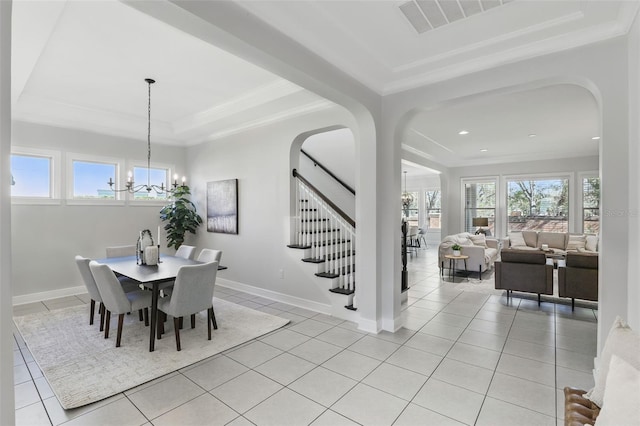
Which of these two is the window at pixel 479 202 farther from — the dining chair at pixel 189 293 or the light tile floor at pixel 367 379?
the dining chair at pixel 189 293

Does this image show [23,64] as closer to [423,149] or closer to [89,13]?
[89,13]

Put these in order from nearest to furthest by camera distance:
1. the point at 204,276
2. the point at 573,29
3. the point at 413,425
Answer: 1. the point at 413,425
2. the point at 573,29
3. the point at 204,276

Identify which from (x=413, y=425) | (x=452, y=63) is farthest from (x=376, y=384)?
(x=452, y=63)

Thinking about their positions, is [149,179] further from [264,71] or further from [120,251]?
[264,71]

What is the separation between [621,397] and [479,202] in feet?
30.1

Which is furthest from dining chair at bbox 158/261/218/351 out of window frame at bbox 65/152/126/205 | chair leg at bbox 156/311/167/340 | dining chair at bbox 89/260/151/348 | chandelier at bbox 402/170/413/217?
chandelier at bbox 402/170/413/217

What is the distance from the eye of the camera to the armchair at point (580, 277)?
160 inches

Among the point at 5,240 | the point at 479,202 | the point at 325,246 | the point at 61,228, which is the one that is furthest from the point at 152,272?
the point at 479,202

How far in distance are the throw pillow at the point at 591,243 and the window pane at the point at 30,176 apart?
10.8 metres

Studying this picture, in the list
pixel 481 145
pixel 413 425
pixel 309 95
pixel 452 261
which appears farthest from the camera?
pixel 481 145

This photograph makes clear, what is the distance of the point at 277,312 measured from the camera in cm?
426

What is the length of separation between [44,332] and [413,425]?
407 cm

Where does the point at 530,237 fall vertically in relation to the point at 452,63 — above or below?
below

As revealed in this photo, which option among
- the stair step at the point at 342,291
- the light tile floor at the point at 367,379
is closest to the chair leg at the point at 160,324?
the light tile floor at the point at 367,379
